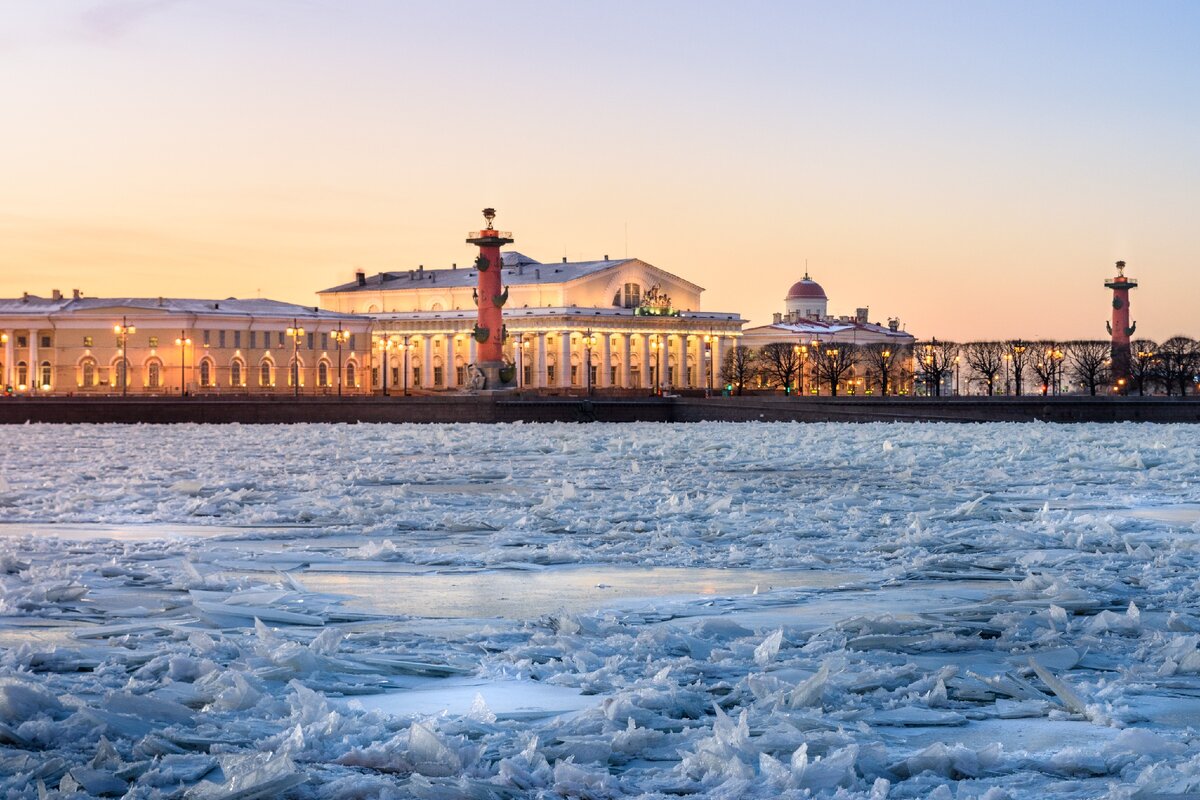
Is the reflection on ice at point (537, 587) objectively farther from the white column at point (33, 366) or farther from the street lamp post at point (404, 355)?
the street lamp post at point (404, 355)

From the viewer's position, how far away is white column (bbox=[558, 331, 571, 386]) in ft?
361

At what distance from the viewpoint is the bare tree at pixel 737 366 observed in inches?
4552

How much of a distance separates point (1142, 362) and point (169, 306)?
62.2 meters

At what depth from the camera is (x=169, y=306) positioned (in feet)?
339

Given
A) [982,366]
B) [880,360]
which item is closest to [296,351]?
[982,366]

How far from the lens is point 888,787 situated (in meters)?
4.80

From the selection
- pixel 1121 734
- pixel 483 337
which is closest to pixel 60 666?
pixel 1121 734

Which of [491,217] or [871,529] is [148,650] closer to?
[871,529]

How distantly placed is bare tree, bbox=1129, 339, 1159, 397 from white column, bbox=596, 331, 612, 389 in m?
36.6

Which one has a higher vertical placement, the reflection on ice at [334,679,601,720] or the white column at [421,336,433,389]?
the white column at [421,336,433,389]

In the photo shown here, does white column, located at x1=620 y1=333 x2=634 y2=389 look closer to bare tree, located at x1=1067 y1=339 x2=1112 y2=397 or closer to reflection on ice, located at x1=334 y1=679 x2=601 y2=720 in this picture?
bare tree, located at x1=1067 y1=339 x2=1112 y2=397

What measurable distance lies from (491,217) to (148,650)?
6663 centimetres

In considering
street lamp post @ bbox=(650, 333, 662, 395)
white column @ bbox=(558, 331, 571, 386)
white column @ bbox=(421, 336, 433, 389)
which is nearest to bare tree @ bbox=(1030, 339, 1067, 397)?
street lamp post @ bbox=(650, 333, 662, 395)

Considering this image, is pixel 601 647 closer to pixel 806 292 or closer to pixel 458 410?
pixel 458 410
